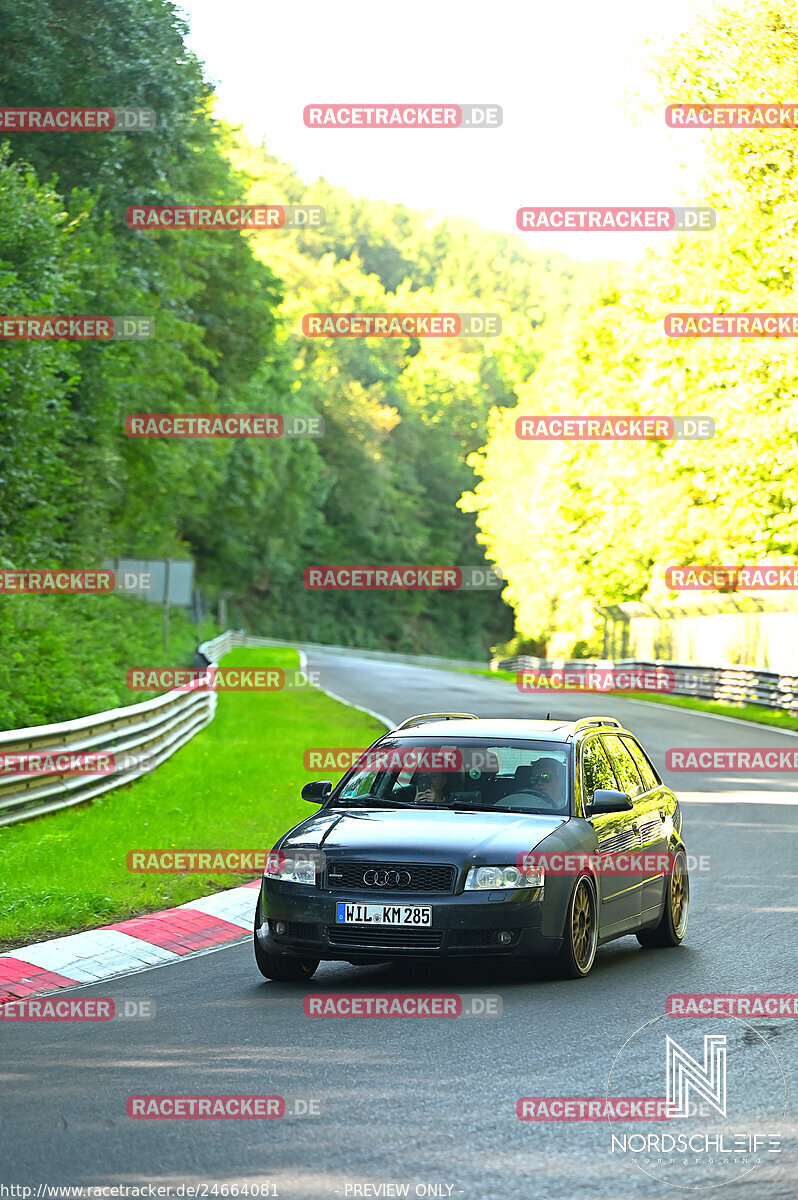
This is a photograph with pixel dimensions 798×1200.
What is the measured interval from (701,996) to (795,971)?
1038 millimetres

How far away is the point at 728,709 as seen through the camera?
38.7 meters

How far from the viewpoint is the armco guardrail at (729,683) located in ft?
119

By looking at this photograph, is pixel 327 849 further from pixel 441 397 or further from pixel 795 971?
pixel 441 397

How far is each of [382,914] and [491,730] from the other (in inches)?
73.9

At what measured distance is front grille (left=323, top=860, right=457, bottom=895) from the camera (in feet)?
28.5

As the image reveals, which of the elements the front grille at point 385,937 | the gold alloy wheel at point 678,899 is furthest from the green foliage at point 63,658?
the front grille at point 385,937

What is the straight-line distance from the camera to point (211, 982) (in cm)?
913

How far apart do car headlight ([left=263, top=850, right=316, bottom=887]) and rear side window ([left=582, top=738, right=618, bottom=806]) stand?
6.07 feet

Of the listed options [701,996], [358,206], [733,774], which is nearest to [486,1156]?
[701,996]

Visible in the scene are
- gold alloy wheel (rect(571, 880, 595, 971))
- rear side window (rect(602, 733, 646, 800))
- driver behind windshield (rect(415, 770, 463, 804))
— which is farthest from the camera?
rear side window (rect(602, 733, 646, 800))

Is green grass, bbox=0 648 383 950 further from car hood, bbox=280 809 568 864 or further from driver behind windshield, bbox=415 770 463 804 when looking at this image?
driver behind windshield, bbox=415 770 463 804

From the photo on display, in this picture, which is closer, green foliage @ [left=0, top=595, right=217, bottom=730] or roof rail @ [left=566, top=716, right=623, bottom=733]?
roof rail @ [left=566, top=716, right=623, bottom=733]

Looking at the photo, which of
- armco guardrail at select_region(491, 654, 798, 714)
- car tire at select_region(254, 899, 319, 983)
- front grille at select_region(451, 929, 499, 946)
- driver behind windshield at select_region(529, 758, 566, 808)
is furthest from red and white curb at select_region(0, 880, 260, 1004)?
armco guardrail at select_region(491, 654, 798, 714)

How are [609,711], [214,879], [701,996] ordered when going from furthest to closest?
[609,711] → [214,879] → [701,996]
